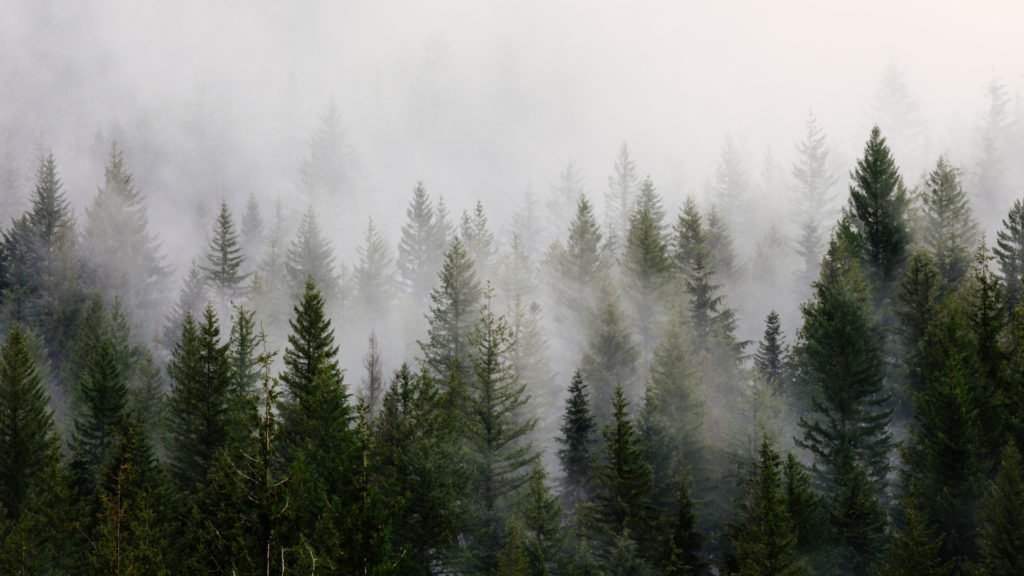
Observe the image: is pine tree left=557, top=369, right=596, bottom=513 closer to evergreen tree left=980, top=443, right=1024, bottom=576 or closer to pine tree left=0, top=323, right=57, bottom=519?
evergreen tree left=980, top=443, right=1024, bottom=576

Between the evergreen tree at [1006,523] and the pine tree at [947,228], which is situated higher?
the pine tree at [947,228]

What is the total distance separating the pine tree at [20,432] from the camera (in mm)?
35438

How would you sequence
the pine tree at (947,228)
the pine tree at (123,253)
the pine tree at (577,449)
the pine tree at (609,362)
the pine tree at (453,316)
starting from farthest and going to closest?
the pine tree at (123,253) < the pine tree at (453,316) < the pine tree at (609,362) < the pine tree at (947,228) < the pine tree at (577,449)

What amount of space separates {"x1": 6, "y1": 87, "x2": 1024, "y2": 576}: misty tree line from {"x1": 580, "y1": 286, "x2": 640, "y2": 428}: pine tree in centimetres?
11

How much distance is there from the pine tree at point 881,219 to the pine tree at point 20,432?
133ft

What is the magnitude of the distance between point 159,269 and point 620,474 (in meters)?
64.2

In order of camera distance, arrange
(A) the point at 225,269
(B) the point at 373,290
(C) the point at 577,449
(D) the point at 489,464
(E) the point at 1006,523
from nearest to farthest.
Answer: (E) the point at 1006,523, (D) the point at 489,464, (C) the point at 577,449, (A) the point at 225,269, (B) the point at 373,290

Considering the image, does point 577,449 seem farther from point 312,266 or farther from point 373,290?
point 312,266

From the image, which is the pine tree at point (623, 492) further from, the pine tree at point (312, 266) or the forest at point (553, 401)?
the pine tree at point (312, 266)

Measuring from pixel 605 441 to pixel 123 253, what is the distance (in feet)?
193

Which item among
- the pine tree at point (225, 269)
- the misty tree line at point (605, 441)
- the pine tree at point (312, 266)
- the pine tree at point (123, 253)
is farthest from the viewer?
the pine tree at point (123, 253)

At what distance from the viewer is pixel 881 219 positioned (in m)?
39.9

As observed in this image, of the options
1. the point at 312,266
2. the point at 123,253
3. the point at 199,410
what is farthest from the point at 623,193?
the point at 199,410

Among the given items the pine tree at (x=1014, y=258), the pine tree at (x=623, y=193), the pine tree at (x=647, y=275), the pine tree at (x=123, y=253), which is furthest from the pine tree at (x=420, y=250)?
the pine tree at (x=1014, y=258)
